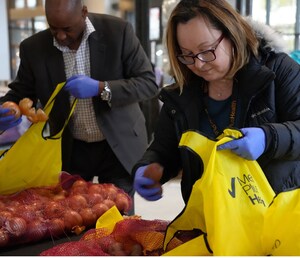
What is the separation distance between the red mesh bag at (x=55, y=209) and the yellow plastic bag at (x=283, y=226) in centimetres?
61

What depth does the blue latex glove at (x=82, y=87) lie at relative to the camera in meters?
1.66

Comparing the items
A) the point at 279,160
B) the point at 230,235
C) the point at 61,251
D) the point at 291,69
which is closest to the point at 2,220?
the point at 61,251

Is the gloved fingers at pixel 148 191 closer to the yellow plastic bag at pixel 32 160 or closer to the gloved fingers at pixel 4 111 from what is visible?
the yellow plastic bag at pixel 32 160

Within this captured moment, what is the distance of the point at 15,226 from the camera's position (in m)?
1.22

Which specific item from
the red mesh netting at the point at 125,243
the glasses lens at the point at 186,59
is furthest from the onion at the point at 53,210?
the glasses lens at the point at 186,59

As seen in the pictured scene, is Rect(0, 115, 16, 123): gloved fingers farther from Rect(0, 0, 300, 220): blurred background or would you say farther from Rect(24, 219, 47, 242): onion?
Rect(0, 0, 300, 220): blurred background

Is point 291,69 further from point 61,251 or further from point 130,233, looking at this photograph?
point 61,251

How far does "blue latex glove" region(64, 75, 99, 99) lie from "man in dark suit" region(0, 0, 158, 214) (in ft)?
0.12

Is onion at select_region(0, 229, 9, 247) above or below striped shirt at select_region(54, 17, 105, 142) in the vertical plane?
below

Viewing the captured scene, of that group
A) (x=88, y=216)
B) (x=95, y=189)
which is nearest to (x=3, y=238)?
(x=88, y=216)

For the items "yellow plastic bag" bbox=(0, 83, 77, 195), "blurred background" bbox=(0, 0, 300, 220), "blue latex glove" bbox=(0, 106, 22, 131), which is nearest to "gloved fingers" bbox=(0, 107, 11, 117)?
"blue latex glove" bbox=(0, 106, 22, 131)

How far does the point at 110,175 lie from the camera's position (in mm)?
1901

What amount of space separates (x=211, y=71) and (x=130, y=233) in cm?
49

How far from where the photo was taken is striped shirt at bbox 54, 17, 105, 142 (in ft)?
6.00
